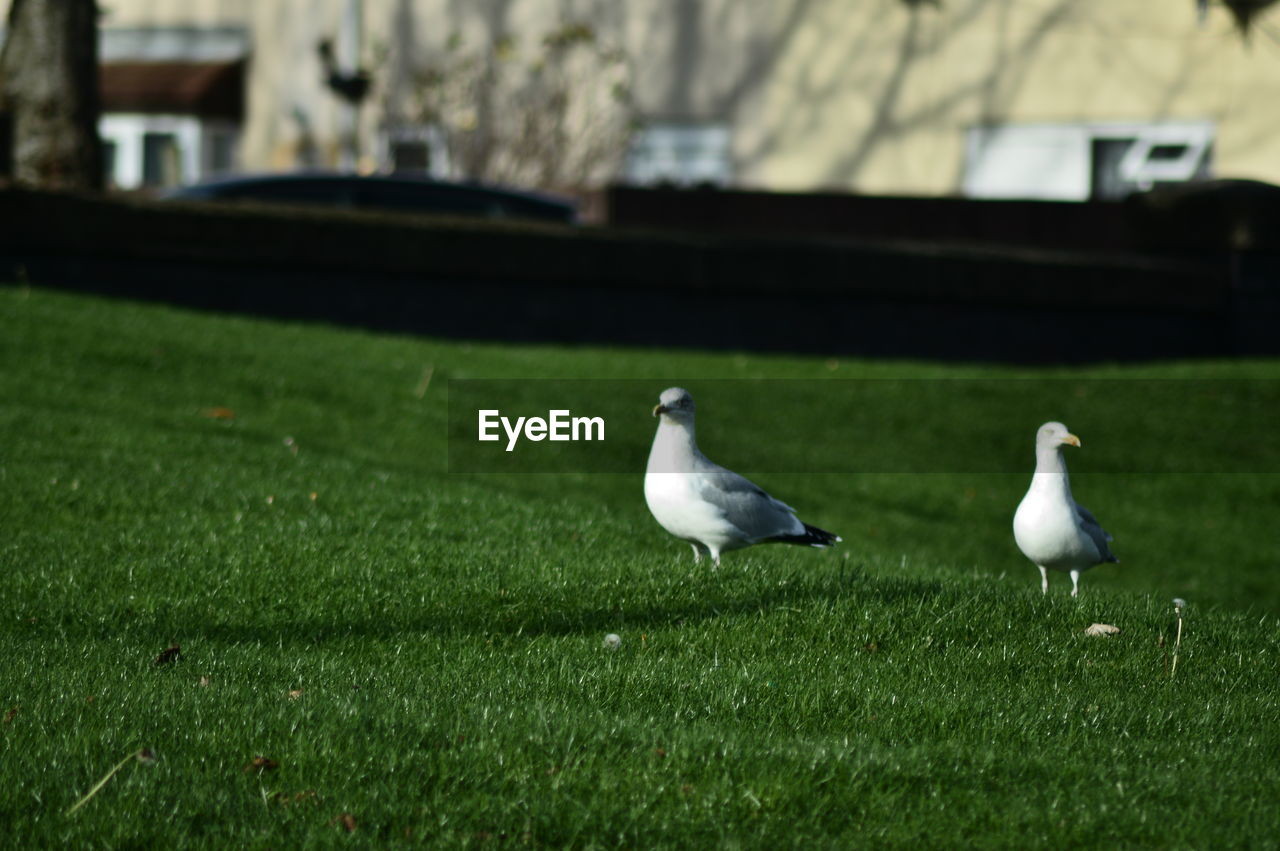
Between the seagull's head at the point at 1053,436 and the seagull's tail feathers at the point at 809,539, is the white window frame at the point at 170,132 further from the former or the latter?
the seagull's head at the point at 1053,436

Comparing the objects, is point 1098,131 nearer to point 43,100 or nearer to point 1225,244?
point 1225,244

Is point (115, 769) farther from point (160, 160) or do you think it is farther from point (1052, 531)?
point (160, 160)

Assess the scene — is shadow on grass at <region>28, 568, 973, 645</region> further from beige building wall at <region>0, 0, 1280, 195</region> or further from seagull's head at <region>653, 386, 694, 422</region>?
beige building wall at <region>0, 0, 1280, 195</region>

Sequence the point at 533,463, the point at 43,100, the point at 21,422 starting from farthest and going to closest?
the point at 43,100
the point at 533,463
the point at 21,422

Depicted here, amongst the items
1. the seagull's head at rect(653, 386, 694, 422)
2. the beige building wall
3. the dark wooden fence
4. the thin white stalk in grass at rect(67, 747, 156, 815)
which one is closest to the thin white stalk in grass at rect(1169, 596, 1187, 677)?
the seagull's head at rect(653, 386, 694, 422)

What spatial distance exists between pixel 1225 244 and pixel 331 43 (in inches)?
798

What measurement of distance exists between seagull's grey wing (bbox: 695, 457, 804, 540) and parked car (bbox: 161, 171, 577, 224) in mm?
12253

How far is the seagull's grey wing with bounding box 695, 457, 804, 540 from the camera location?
6270 mm

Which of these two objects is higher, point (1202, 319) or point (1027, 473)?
point (1202, 319)

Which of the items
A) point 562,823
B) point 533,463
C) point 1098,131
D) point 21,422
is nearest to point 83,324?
point 21,422

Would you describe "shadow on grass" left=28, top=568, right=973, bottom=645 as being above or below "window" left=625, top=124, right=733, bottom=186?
below

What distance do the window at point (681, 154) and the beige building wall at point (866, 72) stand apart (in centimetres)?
21

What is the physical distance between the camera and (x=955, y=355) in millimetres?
15414

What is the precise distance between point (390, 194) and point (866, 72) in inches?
492
